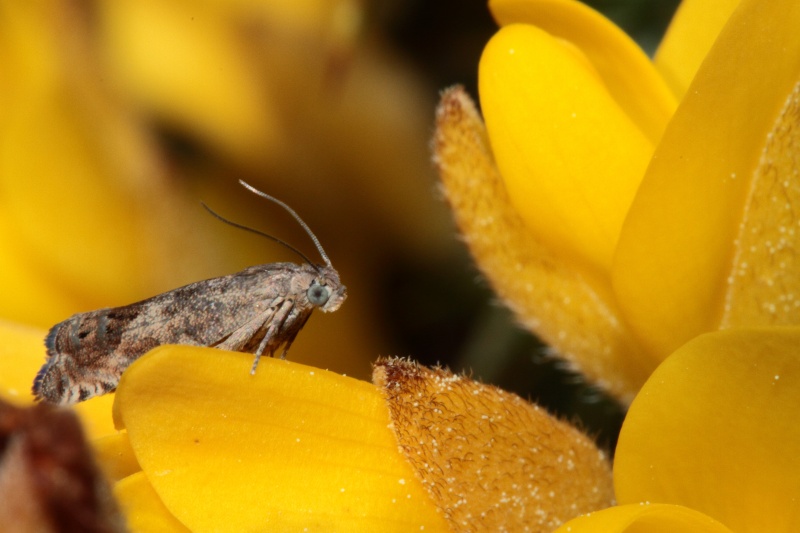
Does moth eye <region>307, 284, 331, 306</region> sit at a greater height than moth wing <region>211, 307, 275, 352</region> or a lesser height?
greater

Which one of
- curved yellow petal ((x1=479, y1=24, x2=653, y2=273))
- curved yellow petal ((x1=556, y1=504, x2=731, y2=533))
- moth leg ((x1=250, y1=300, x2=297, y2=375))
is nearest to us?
curved yellow petal ((x1=556, y1=504, x2=731, y2=533))

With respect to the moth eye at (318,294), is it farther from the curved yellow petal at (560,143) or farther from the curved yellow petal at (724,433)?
the curved yellow petal at (724,433)

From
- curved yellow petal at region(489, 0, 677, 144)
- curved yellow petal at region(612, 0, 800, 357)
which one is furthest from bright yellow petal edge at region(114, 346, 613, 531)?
curved yellow petal at region(489, 0, 677, 144)

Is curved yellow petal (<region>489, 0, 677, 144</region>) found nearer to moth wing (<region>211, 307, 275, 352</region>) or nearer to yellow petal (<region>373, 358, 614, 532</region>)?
yellow petal (<region>373, 358, 614, 532</region>)

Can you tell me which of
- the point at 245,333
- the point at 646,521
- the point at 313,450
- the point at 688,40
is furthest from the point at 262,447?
the point at 688,40

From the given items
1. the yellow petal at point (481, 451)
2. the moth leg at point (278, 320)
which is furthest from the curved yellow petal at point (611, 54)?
the moth leg at point (278, 320)

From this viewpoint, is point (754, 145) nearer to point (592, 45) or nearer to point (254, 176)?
point (592, 45)

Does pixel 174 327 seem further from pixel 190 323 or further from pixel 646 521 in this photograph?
pixel 646 521
